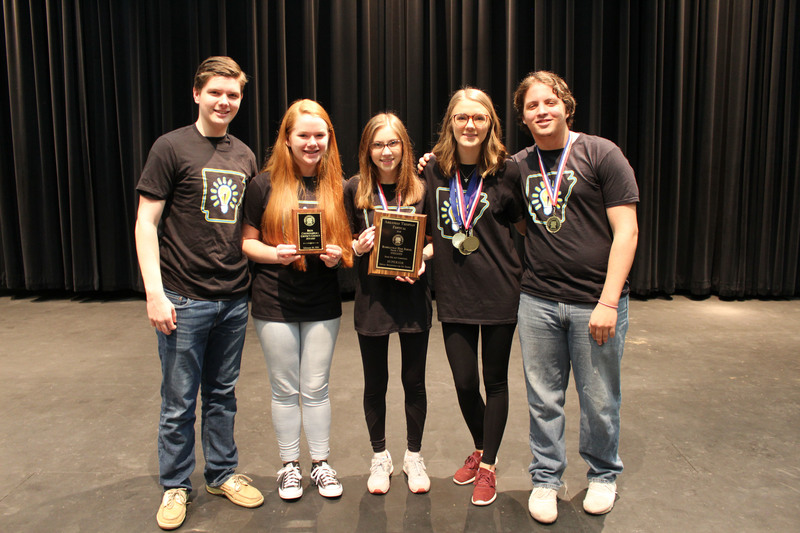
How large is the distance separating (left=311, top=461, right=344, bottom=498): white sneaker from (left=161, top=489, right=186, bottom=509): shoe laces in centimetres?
47

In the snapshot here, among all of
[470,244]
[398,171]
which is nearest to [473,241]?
[470,244]

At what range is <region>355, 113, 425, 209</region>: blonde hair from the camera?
2.13 meters

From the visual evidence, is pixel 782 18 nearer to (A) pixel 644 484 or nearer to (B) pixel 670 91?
(B) pixel 670 91

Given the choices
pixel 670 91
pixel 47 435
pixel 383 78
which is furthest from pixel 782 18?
pixel 47 435

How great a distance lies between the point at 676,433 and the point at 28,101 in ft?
20.6

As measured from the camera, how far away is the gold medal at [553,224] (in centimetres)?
203

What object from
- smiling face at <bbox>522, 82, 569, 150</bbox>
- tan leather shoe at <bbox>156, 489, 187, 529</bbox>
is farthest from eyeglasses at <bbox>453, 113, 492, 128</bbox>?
tan leather shoe at <bbox>156, 489, 187, 529</bbox>

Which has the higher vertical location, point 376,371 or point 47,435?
point 376,371

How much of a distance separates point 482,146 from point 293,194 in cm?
69

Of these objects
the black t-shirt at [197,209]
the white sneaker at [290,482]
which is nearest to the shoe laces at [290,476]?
the white sneaker at [290,482]

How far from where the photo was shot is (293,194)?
213 centimetres

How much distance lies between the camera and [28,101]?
5.90 metres

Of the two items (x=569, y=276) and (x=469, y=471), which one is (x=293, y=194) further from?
Answer: (x=469, y=471)

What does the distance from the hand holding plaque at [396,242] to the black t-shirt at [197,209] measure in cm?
50
